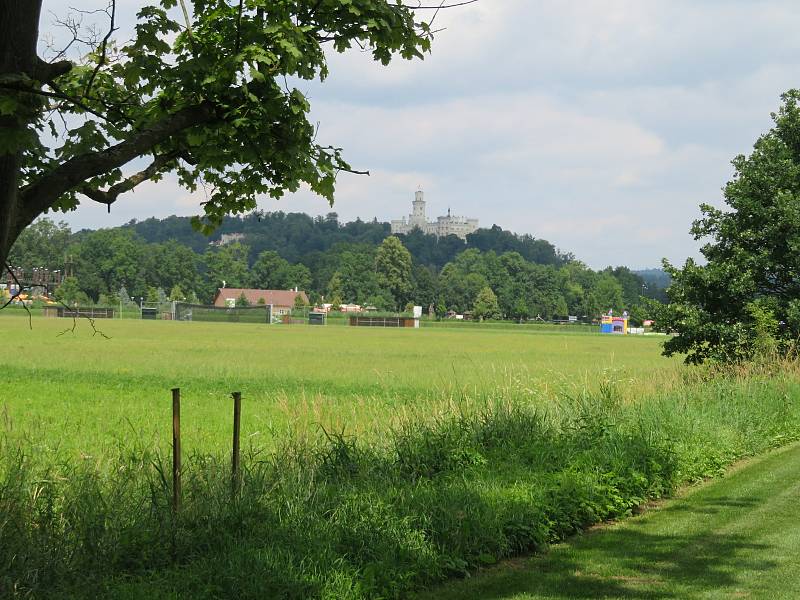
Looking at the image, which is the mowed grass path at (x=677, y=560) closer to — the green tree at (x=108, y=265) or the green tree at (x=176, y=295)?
the green tree at (x=108, y=265)

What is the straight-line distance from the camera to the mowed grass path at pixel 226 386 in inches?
545

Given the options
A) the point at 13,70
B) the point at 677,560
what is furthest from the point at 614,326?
the point at 13,70

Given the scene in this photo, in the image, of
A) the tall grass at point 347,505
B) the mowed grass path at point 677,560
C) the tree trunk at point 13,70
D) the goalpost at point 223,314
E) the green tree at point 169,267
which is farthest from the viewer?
the green tree at point 169,267

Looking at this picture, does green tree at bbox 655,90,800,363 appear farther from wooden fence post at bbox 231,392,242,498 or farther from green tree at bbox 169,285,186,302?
green tree at bbox 169,285,186,302

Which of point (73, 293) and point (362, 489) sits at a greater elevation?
point (73, 293)

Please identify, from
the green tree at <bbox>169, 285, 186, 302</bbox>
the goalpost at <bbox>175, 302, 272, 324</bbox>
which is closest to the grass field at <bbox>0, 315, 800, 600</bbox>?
the goalpost at <bbox>175, 302, 272, 324</bbox>

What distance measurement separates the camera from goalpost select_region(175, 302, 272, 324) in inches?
5167

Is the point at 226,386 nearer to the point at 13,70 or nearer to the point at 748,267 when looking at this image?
the point at 748,267

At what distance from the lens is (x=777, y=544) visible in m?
8.07

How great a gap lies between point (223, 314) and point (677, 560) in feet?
431

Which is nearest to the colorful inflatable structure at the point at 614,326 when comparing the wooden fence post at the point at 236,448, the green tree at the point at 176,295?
the green tree at the point at 176,295

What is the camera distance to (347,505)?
761 centimetres

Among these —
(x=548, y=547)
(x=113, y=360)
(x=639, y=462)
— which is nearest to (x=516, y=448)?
(x=639, y=462)

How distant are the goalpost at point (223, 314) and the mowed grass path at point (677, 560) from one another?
122597 mm
